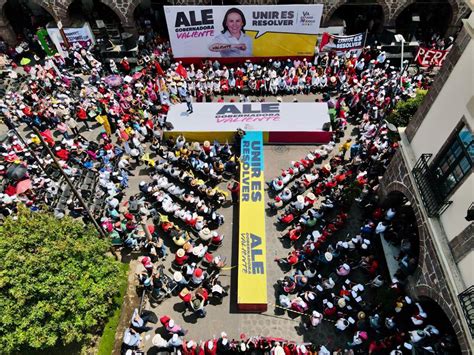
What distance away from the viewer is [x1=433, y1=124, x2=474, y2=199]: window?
12.3 metres

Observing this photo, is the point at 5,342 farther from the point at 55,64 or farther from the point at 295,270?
the point at 55,64

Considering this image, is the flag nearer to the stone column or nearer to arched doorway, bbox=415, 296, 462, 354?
the stone column

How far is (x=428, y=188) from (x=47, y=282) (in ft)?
49.4

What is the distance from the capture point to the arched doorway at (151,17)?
1254 inches

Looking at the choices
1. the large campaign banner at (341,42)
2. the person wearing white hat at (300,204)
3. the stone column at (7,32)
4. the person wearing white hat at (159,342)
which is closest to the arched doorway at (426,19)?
the large campaign banner at (341,42)

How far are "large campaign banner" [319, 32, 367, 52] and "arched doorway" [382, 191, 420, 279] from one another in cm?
1388

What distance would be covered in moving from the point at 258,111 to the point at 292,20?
830 cm

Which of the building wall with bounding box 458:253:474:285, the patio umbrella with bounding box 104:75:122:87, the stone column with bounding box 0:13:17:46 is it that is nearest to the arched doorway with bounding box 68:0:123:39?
the stone column with bounding box 0:13:17:46

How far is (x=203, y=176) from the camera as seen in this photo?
2223cm

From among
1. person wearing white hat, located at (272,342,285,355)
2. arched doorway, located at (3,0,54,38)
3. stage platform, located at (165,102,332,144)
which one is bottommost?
person wearing white hat, located at (272,342,285,355)

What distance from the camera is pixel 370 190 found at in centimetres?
2008

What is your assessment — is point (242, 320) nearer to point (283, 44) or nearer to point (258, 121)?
point (258, 121)

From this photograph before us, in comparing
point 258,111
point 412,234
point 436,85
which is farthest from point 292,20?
point 412,234

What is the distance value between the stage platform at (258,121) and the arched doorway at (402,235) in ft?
21.9
